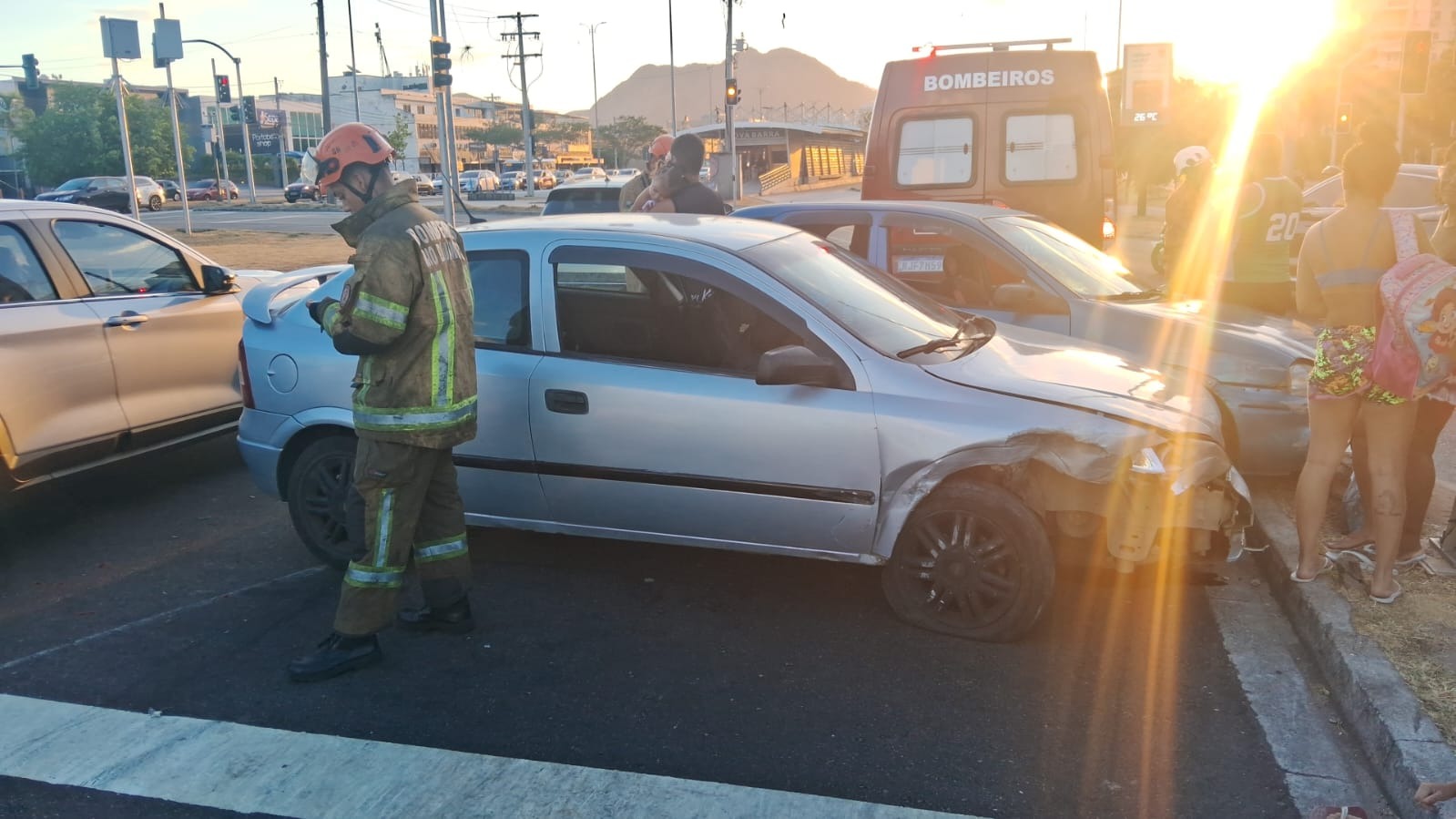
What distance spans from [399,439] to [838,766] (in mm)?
1861

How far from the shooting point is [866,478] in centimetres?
415

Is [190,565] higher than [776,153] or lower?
lower

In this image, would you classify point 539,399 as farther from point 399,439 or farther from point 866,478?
point 866,478

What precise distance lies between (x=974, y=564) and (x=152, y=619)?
3.30 metres

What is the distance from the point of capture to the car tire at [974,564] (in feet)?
13.4

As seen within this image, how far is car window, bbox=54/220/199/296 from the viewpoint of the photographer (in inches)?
231

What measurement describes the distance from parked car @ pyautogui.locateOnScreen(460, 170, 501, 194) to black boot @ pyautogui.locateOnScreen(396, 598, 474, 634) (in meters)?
52.8

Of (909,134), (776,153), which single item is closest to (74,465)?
(909,134)

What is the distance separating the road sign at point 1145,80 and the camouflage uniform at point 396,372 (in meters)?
37.3

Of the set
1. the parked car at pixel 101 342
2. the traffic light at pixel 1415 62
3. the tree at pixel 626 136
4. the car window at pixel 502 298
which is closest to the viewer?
the car window at pixel 502 298

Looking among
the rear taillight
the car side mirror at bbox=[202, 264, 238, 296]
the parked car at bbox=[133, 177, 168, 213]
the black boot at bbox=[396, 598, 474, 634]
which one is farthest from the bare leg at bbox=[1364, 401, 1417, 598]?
the parked car at bbox=[133, 177, 168, 213]

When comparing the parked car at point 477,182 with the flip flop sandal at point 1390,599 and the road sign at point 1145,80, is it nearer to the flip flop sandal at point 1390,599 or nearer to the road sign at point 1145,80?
the road sign at point 1145,80

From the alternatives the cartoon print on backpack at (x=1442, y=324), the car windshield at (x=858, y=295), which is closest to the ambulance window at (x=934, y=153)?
the car windshield at (x=858, y=295)

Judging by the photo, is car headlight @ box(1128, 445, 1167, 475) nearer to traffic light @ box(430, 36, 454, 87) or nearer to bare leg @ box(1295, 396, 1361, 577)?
bare leg @ box(1295, 396, 1361, 577)
